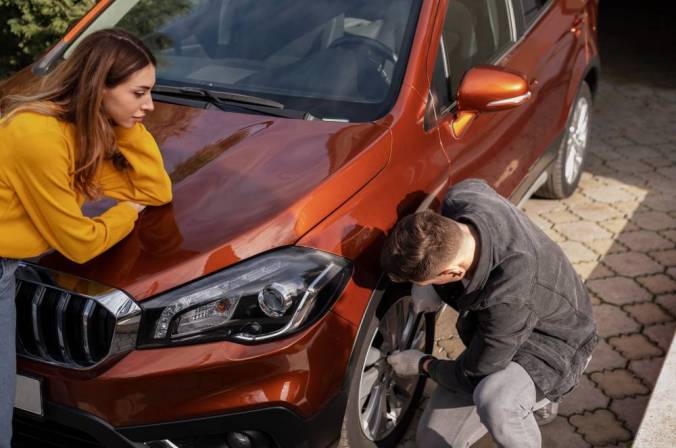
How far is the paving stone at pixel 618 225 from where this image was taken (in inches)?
200

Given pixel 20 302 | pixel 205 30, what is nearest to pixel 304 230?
pixel 20 302

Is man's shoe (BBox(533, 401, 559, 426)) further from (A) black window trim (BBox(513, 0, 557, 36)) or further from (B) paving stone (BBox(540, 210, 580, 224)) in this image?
(B) paving stone (BBox(540, 210, 580, 224))

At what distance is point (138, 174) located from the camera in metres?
2.77

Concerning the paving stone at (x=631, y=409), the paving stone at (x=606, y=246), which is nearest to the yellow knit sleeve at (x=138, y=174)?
the paving stone at (x=631, y=409)

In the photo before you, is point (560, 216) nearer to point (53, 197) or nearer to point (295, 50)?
point (295, 50)

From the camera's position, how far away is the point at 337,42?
11.3ft

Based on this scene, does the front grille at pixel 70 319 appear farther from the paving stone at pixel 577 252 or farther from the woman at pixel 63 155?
the paving stone at pixel 577 252

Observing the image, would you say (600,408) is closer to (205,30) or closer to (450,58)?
(450,58)

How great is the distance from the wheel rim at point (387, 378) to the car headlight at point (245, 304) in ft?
1.24

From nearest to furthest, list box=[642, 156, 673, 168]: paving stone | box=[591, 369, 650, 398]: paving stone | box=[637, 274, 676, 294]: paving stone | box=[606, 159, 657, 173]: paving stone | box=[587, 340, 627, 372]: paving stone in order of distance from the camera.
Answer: box=[591, 369, 650, 398]: paving stone
box=[587, 340, 627, 372]: paving stone
box=[637, 274, 676, 294]: paving stone
box=[606, 159, 657, 173]: paving stone
box=[642, 156, 673, 168]: paving stone

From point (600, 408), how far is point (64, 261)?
2.20 meters

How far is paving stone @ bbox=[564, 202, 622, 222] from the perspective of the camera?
5.23m

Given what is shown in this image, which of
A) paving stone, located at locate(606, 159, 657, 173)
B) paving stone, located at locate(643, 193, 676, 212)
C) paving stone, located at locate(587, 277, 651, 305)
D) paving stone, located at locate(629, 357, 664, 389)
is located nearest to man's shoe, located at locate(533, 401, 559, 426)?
paving stone, located at locate(629, 357, 664, 389)

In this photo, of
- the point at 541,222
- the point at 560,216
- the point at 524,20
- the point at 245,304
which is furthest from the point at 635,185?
the point at 245,304
